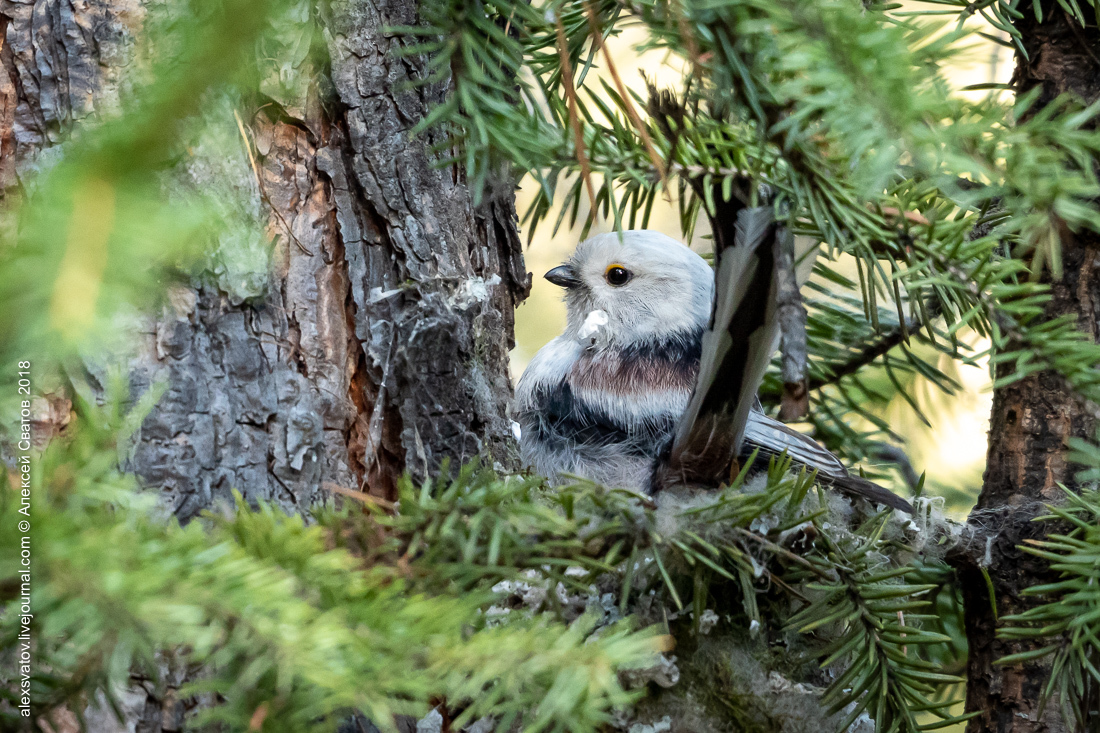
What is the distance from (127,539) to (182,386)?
18.6 inches

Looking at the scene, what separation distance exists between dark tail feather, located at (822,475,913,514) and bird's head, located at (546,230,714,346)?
411 mm

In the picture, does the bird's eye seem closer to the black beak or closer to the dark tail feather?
the black beak

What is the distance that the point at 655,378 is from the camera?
4.31 ft

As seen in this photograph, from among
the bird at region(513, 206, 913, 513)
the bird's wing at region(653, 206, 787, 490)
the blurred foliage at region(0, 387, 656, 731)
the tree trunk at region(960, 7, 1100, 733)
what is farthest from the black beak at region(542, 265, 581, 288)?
the blurred foliage at region(0, 387, 656, 731)

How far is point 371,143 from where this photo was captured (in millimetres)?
968

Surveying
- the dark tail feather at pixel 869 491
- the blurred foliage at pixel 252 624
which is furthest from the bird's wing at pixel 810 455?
the blurred foliage at pixel 252 624

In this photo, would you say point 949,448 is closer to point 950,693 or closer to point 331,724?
point 950,693

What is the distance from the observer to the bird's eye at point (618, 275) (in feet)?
4.90

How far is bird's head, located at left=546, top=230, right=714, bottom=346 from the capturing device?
144 centimetres

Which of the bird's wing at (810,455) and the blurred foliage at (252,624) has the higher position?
the blurred foliage at (252,624)

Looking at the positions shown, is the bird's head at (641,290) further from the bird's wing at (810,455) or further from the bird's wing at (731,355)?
the bird's wing at (731,355)

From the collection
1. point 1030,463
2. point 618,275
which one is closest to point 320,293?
point 618,275

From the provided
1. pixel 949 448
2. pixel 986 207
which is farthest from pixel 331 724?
pixel 949 448

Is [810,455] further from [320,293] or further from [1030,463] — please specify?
[320,293]
